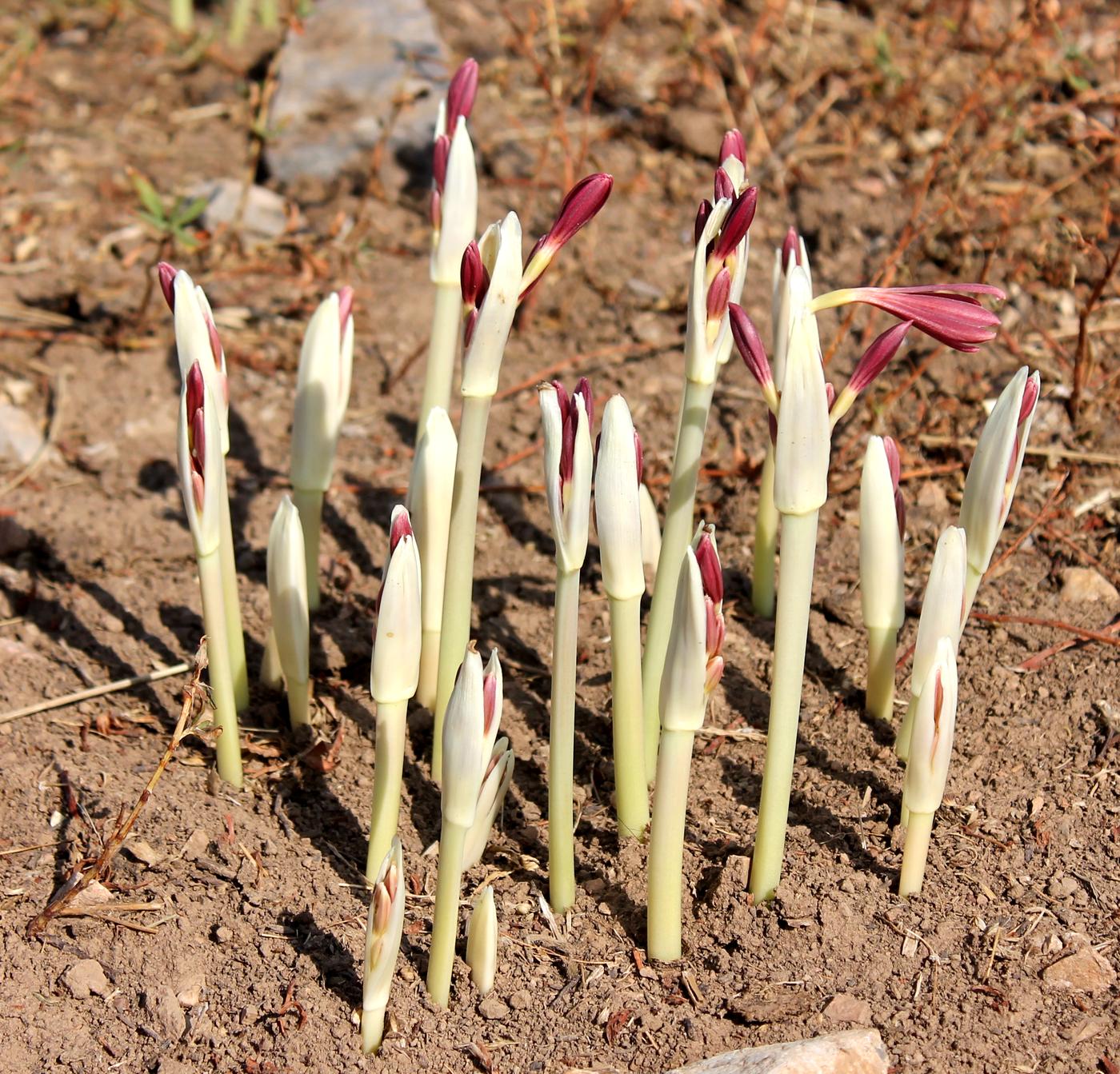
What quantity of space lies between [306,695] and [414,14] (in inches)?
135

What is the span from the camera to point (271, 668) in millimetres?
2750

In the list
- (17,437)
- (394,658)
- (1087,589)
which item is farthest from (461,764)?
(17,437)

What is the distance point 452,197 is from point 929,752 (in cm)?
138

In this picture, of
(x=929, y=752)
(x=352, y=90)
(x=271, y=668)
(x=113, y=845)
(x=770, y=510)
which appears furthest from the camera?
(x=352, y=90)

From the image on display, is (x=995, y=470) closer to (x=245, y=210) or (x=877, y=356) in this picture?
(x=877, y=356)

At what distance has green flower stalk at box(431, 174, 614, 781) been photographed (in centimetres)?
203

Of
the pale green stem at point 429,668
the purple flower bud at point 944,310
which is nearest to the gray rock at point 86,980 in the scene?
the pale green stem at point 429,668

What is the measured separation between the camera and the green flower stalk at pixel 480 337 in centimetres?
203

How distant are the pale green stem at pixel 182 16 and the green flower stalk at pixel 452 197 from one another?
10.7 feet

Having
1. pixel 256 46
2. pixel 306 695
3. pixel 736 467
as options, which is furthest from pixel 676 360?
pixel 256 46

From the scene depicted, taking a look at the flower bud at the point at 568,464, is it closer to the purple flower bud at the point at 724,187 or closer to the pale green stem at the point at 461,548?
the pale green stem at the point at 461,548

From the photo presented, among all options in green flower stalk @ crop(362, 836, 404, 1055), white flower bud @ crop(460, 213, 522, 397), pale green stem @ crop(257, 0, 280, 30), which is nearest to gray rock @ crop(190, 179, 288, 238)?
pale green stem @ crop(257, 0, 280, 30)

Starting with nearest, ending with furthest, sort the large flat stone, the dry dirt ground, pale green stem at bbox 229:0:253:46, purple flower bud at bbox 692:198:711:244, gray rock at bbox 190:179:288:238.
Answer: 1. the large flat stone
2. purple flower bud at bbox 692:198:711:244
3. the dry dirt ground
4. gray rock at bbox 190:179:288:238
5. pale green stem at bbox 229:0:253:46

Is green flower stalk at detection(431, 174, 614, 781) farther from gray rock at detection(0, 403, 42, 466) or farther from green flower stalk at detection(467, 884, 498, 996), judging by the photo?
gray rock at detection(0, 403, 42, 466)
